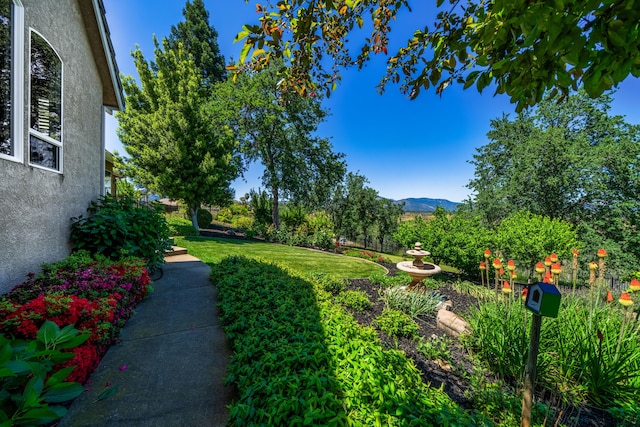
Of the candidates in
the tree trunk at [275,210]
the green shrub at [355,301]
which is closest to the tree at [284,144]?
the tree trunk at [275,210]

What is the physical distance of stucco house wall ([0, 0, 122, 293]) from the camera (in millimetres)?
3070

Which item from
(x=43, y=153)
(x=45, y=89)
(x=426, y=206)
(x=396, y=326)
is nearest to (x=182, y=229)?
(x=43, y=153)

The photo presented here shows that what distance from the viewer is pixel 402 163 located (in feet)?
92.0

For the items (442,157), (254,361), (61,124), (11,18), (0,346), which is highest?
(442,157)

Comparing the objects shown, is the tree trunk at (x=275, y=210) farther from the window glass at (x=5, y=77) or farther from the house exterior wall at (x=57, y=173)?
the window glass at (x=5, y=77)

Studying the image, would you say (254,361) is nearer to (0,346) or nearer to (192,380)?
(192,380)

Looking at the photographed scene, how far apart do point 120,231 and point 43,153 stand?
164 centimetres

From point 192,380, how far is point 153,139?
13.7 meters

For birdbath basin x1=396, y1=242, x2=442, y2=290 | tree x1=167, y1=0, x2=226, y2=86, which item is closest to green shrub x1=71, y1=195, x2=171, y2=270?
birdbath basin x1=396, y1=242, x2=442, y2=290

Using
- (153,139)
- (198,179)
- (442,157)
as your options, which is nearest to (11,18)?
(198,179)

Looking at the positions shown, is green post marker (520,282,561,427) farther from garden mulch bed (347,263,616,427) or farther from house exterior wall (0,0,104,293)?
house exterior wall (0,0,104,293)

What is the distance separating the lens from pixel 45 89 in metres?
3.73

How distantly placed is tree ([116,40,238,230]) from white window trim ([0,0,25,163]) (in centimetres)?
953

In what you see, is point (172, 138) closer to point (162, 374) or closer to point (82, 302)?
point (82, 302)
